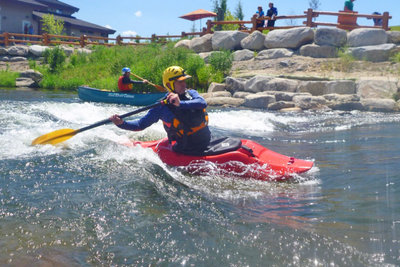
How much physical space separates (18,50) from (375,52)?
19.3 m

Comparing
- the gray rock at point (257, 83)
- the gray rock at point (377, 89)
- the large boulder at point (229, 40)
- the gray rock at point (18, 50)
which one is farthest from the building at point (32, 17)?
the gray rock at point (377, 89)

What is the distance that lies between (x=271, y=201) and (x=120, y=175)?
5.77 feet

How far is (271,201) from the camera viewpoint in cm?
364

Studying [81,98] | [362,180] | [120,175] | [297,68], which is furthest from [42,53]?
[362,180]

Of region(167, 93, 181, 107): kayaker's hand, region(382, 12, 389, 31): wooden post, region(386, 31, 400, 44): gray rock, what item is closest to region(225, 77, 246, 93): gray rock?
region(386, 31, 400, 44): gray rock

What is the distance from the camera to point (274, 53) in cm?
1659

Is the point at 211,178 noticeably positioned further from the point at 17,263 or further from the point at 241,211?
the point at 17,263

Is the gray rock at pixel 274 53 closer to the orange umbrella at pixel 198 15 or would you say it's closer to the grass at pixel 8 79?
the orange umbrella at pixel 198 15

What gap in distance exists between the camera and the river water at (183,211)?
101 inches

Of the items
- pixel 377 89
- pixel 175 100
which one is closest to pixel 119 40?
pixel 377 89

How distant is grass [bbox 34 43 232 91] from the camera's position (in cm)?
1574

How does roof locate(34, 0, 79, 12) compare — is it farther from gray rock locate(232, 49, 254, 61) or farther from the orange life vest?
the orange life vest

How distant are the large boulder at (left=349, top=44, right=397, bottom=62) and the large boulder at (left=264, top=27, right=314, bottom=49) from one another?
7.91ft

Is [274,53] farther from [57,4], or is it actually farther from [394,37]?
[57,4]
